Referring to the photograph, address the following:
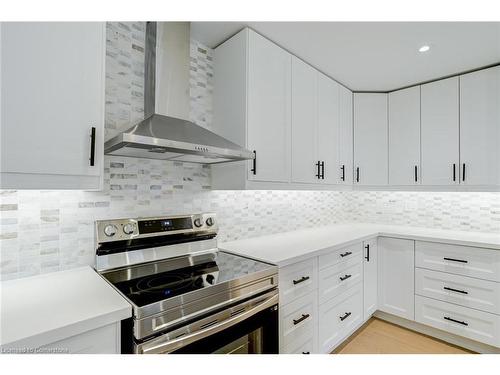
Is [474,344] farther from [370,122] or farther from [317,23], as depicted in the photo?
[317,23]

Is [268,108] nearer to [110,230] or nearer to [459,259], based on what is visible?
[110,230]

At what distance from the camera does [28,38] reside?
1.02 m

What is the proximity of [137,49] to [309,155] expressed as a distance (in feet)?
4.72

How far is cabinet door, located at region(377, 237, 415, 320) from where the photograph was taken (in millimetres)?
2428

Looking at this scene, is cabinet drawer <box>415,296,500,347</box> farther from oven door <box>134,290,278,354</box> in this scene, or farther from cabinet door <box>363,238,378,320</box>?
oven door <box>134,290,278,354</box>

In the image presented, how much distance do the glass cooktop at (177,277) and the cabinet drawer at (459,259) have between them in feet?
5.42

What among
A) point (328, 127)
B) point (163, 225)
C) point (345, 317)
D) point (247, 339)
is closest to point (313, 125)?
point (328, 127)

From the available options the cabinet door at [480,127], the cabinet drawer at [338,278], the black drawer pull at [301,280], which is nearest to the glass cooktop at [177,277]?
the black drawer pull at [301,280]

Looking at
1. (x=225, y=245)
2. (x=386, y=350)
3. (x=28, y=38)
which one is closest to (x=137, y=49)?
(x=28, y=38)

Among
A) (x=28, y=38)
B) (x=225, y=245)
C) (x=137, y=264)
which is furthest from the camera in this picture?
(x=225, y=245)

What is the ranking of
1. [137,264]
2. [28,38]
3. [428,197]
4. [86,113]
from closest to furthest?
[28,38] → [86,113] → [137,264] → [428,197]

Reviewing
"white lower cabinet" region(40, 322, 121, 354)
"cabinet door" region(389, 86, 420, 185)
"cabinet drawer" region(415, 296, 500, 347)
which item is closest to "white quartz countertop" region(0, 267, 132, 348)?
"white lower cabinet" region(40, 322, 121, 354)

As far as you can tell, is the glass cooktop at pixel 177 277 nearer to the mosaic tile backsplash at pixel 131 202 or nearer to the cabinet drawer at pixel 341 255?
the mosaic tile backsplash at pixel 131 202

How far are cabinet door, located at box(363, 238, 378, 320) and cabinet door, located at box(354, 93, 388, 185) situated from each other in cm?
73
